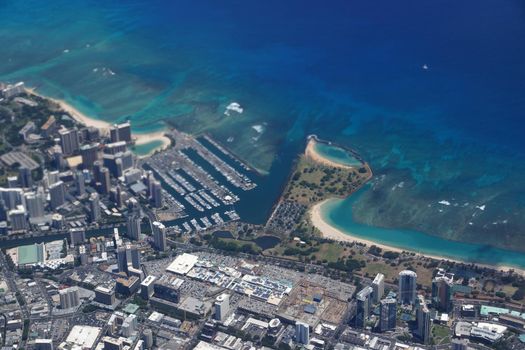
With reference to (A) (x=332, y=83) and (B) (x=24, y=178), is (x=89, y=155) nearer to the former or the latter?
(B) (x=24, y=178)

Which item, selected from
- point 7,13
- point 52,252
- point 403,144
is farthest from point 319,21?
point 52,252

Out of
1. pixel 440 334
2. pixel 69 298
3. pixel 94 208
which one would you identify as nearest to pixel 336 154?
pixel 94 208

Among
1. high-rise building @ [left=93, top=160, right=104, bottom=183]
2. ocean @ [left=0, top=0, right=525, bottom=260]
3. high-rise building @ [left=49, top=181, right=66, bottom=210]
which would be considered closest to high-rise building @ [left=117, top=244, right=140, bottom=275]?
high-rise building @ [left=49, top=181, right=66, bottom=210]

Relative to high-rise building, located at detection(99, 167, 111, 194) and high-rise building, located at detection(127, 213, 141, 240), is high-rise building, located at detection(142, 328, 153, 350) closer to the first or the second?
high-rise building, located at detection(127, 213, 141, 240)

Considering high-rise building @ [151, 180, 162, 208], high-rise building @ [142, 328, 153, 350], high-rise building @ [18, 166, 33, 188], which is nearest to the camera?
high-rise building @ [142, 328, 153, 350]

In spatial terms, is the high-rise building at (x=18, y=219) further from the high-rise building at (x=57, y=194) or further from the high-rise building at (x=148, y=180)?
the high-rise building at (x=148, y=180)

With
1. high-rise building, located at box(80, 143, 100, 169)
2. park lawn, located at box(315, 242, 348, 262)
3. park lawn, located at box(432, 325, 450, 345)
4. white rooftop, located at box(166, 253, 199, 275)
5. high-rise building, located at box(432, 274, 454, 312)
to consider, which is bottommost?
park lawn, located at box(432, 325, 450, 345)
